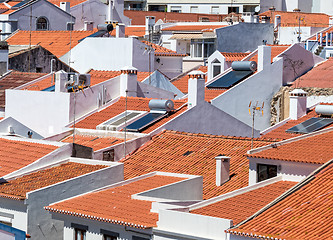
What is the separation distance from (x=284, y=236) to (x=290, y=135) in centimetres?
1990

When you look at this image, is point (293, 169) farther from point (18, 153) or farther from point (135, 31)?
point (135, 31)

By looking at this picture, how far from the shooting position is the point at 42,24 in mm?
81125

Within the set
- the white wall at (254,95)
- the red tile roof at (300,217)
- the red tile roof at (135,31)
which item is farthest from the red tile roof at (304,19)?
the red tile roof at (300,217)

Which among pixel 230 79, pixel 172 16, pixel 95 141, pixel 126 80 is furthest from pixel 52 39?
pixel 172 16

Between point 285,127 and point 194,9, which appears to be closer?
point 285,127

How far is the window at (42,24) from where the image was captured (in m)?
80.5

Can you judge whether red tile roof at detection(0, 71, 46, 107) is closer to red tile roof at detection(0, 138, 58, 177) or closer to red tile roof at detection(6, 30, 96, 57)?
red tile roof at detection(6, 30, 96, 57)

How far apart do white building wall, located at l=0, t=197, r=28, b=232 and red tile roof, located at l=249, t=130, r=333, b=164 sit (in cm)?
735

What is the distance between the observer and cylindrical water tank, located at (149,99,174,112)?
45594mm

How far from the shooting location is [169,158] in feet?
132

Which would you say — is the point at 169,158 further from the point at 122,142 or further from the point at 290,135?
the point at 290,135

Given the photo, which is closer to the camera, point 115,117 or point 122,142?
point 122,142

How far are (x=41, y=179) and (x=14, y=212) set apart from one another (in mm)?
1933

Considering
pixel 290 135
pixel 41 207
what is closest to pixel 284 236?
pixel 41 207
